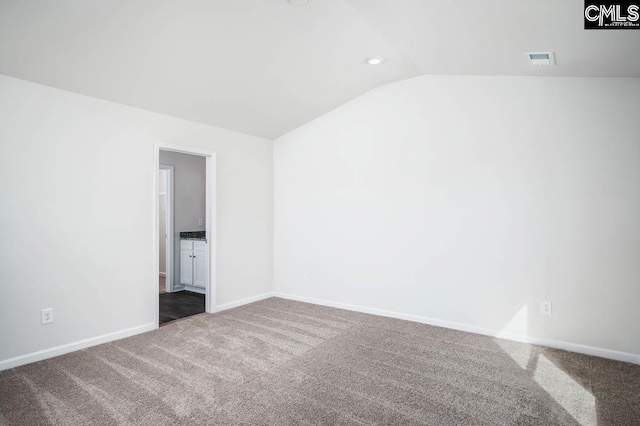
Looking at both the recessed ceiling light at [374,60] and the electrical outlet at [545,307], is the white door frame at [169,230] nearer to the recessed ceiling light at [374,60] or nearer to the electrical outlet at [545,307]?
the recessed ceiling light at [374,60]

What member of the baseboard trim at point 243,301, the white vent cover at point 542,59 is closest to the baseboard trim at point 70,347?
the baseboard trim at point 243,301

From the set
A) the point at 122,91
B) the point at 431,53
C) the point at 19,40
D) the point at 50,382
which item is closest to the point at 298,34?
the point at 431,53

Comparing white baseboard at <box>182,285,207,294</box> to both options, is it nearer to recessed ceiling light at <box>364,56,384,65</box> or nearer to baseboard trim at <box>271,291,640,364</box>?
baseboard trim at <box>271,291,640,364</box>

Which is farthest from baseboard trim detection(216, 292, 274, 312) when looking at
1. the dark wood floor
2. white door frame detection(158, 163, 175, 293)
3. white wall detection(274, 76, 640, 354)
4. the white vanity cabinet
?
white door frame detection(158, 163, 175, 293)

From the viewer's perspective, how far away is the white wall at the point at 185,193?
5977mm

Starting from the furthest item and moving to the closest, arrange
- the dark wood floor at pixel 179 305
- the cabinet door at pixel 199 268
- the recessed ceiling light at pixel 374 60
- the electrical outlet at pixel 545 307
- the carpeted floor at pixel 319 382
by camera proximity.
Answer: the cabinet door at pixel 199 268, the dark wood floor at pixel 179 305, the recessed ceiling light at pixel 374 60, the electrical outlet at pixel 545 307, the carpeted floor at pixel 319 382

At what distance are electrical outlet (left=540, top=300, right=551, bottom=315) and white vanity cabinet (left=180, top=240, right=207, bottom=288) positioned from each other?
436cm

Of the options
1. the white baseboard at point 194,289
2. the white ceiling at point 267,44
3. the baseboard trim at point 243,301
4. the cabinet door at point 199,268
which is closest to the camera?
the white ceiling at point 267,44

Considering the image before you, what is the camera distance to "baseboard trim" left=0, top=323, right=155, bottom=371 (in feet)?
9.60

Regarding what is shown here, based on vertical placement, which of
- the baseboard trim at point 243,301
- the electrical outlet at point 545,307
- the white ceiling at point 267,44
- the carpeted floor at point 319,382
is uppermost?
the white ceiling at point 267,44

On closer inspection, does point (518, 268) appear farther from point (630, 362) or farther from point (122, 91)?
point (122, 91)

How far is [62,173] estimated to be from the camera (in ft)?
10.5

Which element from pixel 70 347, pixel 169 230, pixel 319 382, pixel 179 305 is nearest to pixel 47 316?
pixel 70 347

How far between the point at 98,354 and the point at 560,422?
3.53m
